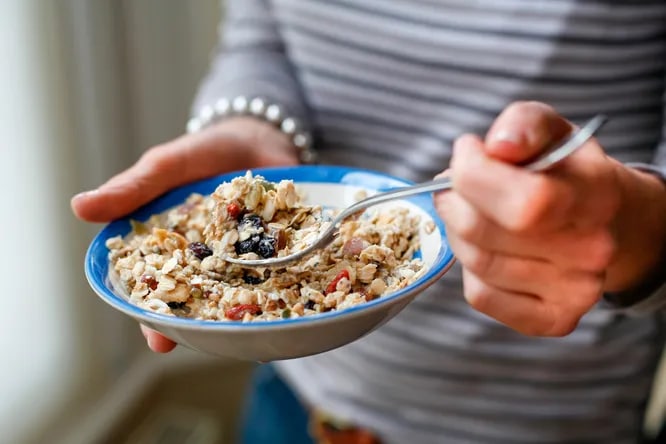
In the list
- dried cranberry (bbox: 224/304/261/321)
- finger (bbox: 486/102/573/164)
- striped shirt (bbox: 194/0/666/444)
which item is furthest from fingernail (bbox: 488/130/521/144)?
striped shirt (bbox: 194/0/666/444)

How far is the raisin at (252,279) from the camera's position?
1.88 feet

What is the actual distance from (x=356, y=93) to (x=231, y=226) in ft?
1.08

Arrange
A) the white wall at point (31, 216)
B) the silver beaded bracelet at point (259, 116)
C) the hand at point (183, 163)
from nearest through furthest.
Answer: the hand at point (183, 163) < the silver beaded bracelet at point (259, 116) < the white wall at point (31, 216)

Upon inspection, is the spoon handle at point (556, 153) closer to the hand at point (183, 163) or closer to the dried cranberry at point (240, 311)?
the dried cranberry at point (240, 311)

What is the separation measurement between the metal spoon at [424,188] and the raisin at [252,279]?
1 centimetres

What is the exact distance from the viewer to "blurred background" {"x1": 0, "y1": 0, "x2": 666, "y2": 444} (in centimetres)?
100

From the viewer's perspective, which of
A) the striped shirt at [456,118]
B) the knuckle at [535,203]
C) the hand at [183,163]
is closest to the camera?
the knuckle at [535,203]

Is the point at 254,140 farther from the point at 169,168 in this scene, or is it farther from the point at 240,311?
the point at 240,311

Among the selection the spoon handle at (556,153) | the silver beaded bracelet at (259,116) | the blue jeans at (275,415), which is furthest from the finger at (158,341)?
the blue jeans at (275,415)

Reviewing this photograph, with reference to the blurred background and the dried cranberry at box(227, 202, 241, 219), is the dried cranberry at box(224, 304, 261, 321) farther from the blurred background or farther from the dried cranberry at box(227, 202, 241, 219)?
the blurred background

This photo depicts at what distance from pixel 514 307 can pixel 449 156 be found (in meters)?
0.34

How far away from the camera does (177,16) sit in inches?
52.5

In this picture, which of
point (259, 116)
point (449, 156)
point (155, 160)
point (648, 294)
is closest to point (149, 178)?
point (155, 160)

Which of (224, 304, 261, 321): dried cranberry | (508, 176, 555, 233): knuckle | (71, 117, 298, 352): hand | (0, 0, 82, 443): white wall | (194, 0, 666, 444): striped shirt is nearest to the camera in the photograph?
(508, 176, 555, 233): knuckle
